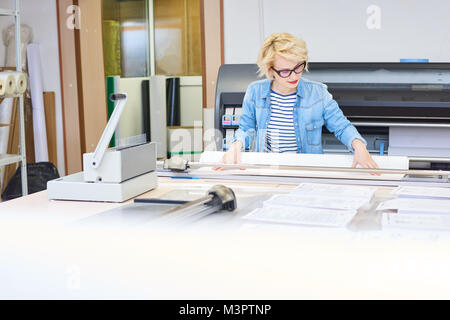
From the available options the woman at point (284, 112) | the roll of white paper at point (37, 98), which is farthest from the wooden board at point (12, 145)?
the woman at point (284, 112)

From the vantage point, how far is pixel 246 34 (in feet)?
12.5

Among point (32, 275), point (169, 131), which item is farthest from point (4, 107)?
point (32, 275)

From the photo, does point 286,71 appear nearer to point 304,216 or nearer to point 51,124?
point 304,216

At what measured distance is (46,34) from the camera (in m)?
4.45

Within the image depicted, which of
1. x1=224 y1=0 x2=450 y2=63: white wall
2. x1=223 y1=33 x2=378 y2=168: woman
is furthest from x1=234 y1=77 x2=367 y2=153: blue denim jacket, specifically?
x1=224 y1=0 x2=450 y2=63: white wall

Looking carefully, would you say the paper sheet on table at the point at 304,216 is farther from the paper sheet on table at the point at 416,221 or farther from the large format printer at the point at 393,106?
the large format printer at the point at 393,106

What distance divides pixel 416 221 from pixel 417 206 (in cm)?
14

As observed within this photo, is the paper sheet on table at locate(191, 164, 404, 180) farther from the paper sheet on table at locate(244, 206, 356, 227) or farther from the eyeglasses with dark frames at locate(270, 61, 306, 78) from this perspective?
the eyeglasses with dark frames at locate(270, 61, 306, 78)

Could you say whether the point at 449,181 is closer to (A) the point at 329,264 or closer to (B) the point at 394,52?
(A) the point at 329,264

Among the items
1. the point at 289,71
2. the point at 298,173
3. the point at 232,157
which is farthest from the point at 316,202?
the point at 289,71

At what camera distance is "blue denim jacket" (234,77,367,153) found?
8.84 feet

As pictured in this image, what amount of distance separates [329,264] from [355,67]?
2.29 m

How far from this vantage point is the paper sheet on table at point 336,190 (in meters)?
1.67
